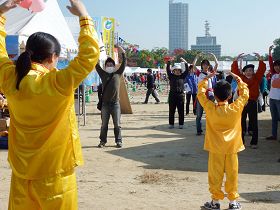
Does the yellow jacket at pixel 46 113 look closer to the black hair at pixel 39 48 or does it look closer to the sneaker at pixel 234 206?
the black hair at pixel 39 48

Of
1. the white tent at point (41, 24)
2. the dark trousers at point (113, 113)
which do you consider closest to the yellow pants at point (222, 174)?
the dark trousers at point (113, 113)

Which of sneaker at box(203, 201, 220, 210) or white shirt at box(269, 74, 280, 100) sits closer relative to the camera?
sneaker at box(203, 201, 220, 210)

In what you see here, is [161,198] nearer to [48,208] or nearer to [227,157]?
[227,157]

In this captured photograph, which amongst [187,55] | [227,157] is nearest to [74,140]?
[227,157]

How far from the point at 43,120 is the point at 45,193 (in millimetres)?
445

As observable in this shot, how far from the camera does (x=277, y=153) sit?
8.26 m

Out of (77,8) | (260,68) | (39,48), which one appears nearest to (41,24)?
(260,68)

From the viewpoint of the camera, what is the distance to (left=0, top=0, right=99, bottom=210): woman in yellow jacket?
2516 mm

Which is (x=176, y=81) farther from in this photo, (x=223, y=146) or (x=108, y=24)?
(x=108, y=24)

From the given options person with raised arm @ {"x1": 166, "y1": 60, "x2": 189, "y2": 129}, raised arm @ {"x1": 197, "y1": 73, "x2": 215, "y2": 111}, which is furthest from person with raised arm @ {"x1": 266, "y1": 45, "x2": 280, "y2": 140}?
raised arm @ {"x1": 197, "y1": 73, "x2": 215, "y2": 111}

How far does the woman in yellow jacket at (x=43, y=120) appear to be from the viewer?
252 cm

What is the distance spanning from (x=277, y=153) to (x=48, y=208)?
6469mm

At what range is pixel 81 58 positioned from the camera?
8.11 ft

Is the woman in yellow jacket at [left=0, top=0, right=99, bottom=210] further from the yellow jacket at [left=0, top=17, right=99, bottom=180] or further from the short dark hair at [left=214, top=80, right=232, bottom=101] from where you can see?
the short dark hair at [left=214, top=80, right=232, bottom=101]
